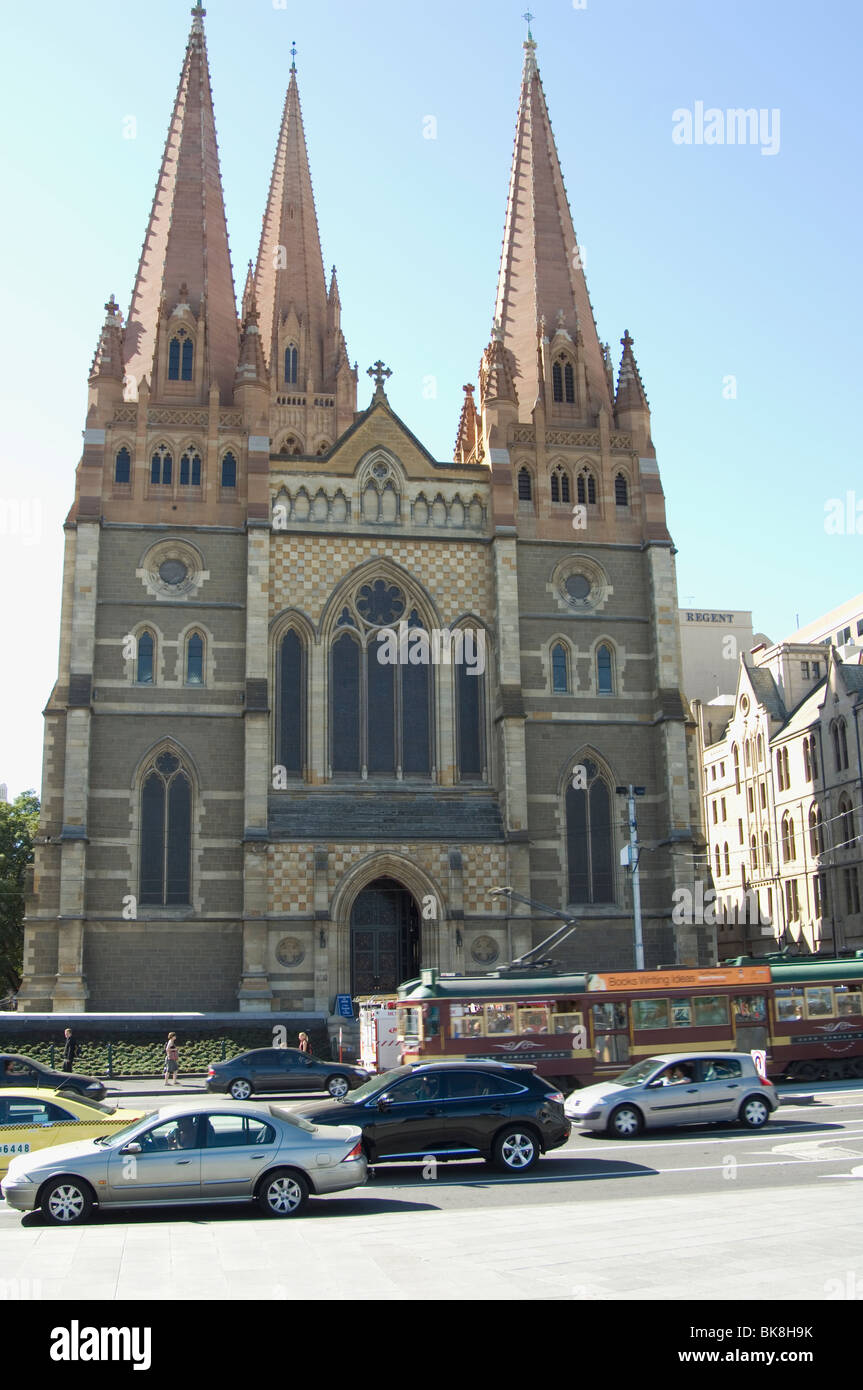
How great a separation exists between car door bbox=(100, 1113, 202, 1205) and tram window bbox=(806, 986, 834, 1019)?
17.3 m

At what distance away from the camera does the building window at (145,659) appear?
126 ft

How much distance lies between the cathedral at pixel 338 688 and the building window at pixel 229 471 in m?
0.09

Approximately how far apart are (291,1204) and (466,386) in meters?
38.9

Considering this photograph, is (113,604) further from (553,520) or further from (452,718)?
(553,520)

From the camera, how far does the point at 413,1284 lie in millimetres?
9336

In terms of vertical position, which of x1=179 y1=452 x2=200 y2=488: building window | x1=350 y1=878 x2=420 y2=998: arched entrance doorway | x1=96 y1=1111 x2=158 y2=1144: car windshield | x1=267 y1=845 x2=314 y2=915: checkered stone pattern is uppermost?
x1=179 y1=452 x2=200 y2=488: building window

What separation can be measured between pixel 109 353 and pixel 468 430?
1322 cm

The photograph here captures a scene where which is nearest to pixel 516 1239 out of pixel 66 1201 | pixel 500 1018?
pixel 66 1201

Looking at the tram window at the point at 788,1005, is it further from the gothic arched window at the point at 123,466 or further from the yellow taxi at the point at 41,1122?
the gothic arched window at the point at 123,466

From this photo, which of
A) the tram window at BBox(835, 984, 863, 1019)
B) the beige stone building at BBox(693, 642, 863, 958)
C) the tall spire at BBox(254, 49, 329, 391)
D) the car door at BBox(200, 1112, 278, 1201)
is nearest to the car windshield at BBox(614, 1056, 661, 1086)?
the car door at BBox(200, 1112, 278, 1201)

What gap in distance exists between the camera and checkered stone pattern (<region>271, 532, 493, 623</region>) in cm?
3972

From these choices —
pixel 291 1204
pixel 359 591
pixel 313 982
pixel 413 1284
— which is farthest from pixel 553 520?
pixel 413 1284

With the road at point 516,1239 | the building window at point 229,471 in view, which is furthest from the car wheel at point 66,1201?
the building window at point 229,471

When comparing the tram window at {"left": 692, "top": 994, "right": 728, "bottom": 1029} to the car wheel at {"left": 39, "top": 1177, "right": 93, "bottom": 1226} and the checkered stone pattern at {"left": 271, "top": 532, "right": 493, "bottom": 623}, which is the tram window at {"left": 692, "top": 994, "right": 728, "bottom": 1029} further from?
the checkered stone pattern at {"left": 271, "top": 532, "right": 493, "bottom": 623}
